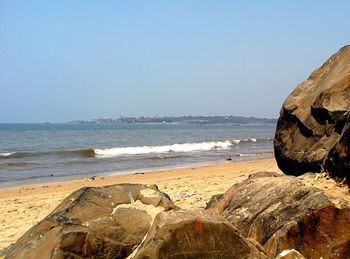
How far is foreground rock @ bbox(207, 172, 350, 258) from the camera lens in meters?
4.52

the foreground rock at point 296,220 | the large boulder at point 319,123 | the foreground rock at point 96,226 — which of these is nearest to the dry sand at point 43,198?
the large boulder at point 319,123

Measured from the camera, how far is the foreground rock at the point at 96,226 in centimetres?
418

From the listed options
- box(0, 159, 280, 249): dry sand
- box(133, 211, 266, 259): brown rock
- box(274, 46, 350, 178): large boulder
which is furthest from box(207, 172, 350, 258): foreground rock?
box(0, 159, 280, 249): dry sand

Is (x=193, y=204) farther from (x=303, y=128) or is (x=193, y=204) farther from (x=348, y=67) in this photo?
(x=348, y=67)

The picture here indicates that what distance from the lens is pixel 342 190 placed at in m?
5.11

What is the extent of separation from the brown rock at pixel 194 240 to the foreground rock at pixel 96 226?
20.6 inches

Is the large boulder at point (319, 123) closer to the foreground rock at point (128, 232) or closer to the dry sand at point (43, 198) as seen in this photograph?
the foreground rock at point (128, 232)

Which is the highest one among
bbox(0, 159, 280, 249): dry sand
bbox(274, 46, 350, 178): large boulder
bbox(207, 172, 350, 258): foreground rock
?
bbox(274, 46, 350, 178): large boulder

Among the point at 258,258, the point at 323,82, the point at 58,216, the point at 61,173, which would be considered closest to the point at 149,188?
the point at 58,216

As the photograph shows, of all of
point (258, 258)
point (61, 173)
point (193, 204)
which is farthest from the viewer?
point (61, 173)

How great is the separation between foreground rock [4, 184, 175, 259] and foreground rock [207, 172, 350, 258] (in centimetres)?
106

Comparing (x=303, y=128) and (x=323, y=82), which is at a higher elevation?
(x=323, y=82)

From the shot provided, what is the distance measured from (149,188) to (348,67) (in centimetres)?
330

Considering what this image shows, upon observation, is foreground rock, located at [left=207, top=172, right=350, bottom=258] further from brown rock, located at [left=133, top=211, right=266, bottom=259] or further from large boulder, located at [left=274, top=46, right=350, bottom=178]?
brown rock, located at [left=133, top=211, right=266, bottom=259]
